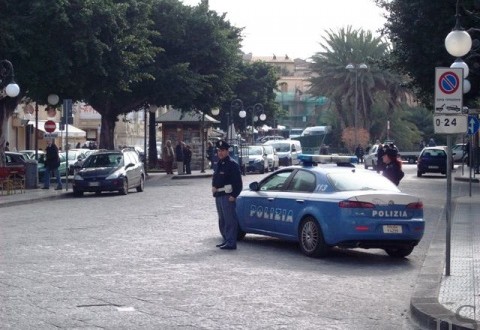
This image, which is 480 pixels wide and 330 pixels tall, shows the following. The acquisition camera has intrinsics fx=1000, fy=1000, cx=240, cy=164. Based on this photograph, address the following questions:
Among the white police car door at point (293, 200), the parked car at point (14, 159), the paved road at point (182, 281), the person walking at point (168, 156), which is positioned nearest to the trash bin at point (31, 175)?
the parked car at point (14, 159)

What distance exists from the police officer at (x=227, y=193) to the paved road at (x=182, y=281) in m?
0.32

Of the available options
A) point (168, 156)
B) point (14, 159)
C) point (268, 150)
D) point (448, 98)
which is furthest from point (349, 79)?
point (448, 98)

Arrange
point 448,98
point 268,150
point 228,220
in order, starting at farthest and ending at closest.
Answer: point 268,150
point 228,220
point 448,98

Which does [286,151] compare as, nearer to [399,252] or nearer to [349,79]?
[349,79]

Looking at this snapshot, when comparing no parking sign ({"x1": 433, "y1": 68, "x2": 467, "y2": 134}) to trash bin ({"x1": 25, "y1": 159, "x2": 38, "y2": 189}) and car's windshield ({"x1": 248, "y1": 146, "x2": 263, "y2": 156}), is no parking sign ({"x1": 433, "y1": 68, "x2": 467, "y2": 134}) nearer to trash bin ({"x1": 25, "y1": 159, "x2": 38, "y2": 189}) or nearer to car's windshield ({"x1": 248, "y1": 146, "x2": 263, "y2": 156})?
trash bin ({"x1": 25, "y1": 159, "x2": 38, "y2": 189})

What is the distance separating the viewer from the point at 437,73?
13.4 metres

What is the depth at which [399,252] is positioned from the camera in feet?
53.9

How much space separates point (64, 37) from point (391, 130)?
2319 inches

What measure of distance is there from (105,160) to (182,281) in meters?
22.4

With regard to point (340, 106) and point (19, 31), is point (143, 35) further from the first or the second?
point (340, 106)

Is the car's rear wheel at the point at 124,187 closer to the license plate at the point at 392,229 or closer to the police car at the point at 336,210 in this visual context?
the police car at the point at 336,210

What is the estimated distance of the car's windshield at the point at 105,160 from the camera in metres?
35.0

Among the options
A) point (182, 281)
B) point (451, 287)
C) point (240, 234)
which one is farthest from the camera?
point (240, 234)

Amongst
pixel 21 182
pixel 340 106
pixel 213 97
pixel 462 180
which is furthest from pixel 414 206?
pixel 340 106
